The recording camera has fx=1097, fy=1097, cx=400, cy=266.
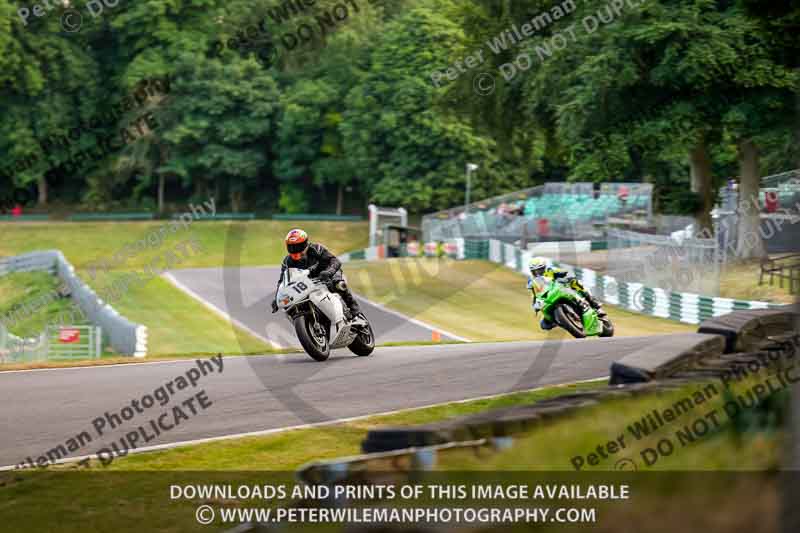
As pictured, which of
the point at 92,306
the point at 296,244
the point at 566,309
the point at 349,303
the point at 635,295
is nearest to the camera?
the point at 296,244

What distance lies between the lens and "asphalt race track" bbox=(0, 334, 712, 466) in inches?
370

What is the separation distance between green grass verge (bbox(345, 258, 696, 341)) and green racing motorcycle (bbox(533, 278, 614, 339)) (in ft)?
17.3

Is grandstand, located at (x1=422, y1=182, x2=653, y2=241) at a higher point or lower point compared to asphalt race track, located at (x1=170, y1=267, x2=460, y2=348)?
higher

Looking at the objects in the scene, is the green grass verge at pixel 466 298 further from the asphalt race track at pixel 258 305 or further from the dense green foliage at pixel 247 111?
the dense green foliage at pixel 247 111

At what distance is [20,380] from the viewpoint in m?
12.5

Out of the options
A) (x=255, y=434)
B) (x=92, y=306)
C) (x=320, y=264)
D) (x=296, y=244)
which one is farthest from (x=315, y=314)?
(x=92, y=306)

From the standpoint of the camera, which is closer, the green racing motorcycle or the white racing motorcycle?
the white racing motorcycle

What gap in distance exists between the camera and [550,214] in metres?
50.5

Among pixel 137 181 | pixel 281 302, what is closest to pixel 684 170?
pixel 137 181

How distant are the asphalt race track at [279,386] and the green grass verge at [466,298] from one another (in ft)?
33.8

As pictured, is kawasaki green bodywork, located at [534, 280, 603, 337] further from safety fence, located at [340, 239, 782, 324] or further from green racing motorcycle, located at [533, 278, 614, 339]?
safety fence, located at [340, 239, 782, 324]

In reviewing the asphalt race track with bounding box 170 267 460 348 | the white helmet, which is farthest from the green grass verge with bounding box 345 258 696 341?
the white helmet

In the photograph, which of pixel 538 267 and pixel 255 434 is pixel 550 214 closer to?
pixel 538 267

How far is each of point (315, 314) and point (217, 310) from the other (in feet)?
80.9
